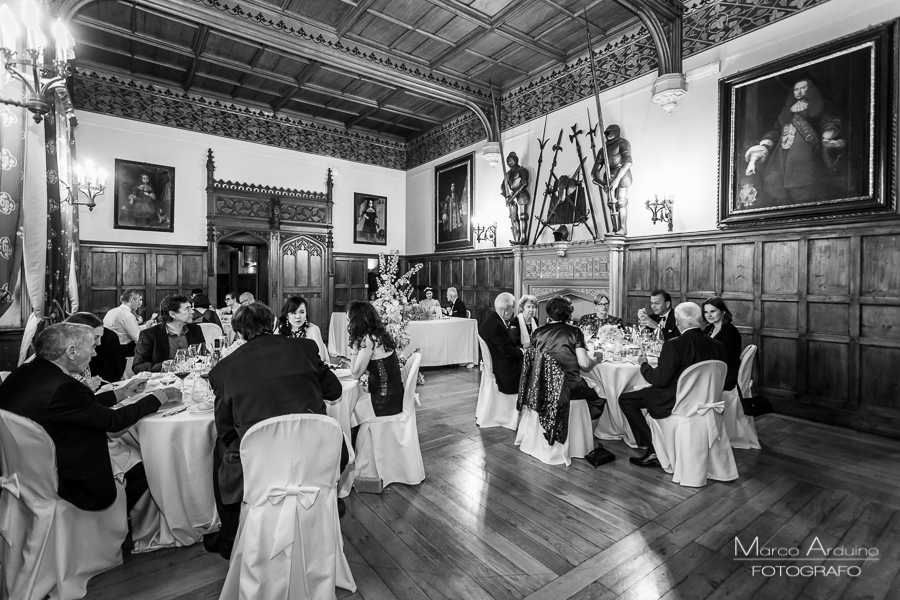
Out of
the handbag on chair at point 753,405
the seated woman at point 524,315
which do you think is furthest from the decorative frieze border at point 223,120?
the handbag on chair at point 753,405

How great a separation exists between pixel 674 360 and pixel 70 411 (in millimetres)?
3985

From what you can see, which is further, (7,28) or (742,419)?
(742,419)

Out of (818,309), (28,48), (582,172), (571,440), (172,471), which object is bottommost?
(571,440)

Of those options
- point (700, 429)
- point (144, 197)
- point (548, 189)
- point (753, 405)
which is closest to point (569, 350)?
point (700, 429)

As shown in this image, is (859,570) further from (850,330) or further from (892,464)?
(850,330)

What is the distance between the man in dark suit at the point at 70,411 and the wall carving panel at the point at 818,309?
682 centimetres

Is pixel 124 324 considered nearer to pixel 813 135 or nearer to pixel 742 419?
pixel 742 419

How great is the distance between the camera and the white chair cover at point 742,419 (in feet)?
14.2

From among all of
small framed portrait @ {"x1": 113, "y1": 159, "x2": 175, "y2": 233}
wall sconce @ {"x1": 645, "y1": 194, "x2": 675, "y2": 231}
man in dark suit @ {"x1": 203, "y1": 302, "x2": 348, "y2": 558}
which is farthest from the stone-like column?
small framed portrait @ {"x1": 113, "y1": 159, "x2": 175, "y2": 233}

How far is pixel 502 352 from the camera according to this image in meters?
4.83

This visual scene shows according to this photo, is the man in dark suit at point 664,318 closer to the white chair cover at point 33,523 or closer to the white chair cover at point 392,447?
the white chair cover at point 392,447

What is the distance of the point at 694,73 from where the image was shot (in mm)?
6320

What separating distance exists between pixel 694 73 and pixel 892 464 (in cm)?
543

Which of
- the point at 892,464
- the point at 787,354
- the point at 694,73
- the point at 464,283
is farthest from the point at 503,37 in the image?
the point at 892,464
